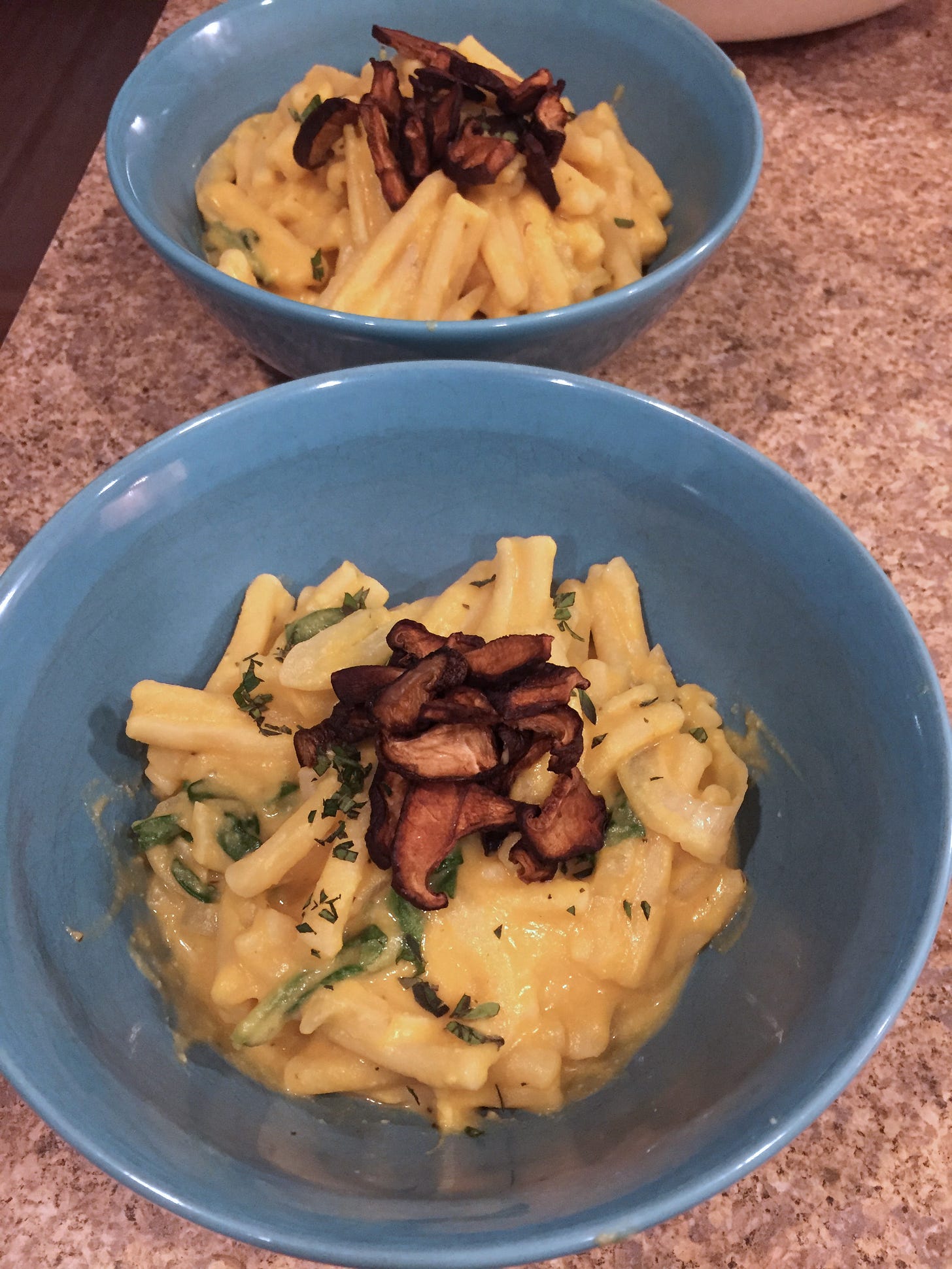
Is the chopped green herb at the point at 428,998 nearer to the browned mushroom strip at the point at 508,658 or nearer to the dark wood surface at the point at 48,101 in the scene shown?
the browned mushroom strip at the point at 508,658

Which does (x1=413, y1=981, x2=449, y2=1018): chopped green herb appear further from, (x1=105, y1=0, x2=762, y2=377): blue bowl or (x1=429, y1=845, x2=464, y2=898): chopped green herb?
(x1=105, y1=0, x2=762, y2=377): blue bowl

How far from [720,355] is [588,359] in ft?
1.47

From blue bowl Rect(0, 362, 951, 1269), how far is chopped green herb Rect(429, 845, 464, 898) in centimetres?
24

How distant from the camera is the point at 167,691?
3.85 ft

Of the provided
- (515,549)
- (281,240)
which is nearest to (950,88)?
(281,240)

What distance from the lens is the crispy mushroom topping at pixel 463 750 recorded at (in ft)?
3.29

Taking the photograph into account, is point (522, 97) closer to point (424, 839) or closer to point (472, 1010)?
point (424, 839)

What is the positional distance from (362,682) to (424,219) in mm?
801

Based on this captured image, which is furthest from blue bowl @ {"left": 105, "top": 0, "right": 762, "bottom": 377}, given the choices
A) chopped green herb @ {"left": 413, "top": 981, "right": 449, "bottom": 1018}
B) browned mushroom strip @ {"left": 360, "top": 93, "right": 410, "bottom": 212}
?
chopped green herb @ {"left": 413, "top": 981, "right": 449, "bottom": 1018}

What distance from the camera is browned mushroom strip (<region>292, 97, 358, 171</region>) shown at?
161 centimetres

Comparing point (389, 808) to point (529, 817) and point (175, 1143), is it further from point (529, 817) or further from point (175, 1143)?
point (175, 1143)

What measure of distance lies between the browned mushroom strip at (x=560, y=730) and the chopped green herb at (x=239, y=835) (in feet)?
1.07

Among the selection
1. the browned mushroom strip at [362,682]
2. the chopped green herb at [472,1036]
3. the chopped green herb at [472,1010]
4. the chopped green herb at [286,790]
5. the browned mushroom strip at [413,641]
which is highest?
the browned mushroom strip at [413,641]

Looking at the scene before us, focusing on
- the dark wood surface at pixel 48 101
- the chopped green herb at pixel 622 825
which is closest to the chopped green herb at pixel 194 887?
the chopped green herb at pixel 622 825
